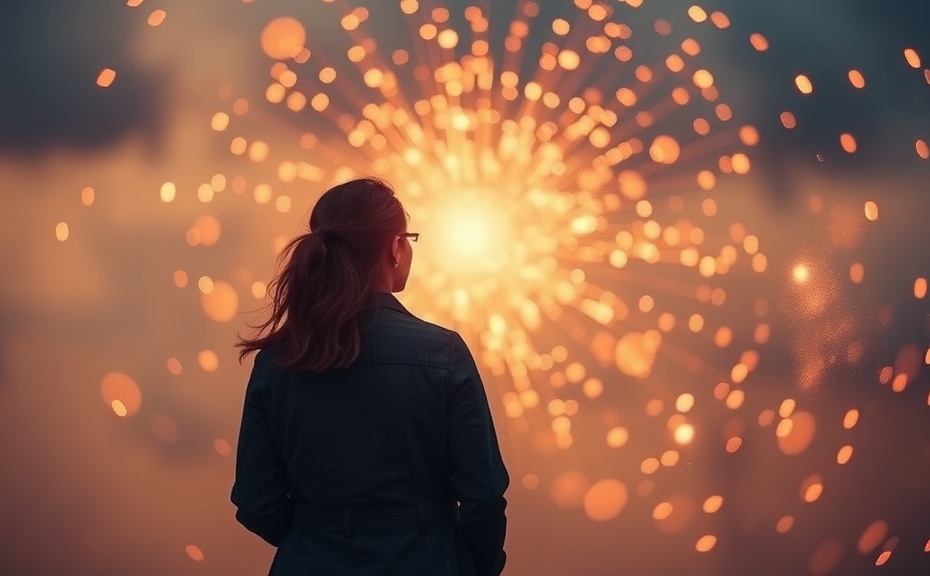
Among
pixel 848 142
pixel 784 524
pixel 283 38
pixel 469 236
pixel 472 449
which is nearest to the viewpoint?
pixel 472 449

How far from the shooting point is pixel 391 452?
170cm

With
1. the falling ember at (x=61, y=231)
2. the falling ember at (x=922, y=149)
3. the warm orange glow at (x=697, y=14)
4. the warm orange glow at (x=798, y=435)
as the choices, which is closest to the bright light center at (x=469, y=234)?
the warm orange glow at (x=697, y=14)

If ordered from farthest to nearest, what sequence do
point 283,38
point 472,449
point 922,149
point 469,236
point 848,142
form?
1. point 922,149
2. point 848,142
3. point 283,38
4. point 469,236
5. point 472,449

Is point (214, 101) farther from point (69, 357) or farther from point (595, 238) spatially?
point (595, 238)

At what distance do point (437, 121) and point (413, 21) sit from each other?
0.25m

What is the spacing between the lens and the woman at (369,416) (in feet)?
5.58

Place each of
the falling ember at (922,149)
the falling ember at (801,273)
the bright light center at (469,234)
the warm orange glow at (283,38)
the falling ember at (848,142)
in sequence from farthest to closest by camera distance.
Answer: the falling ember at (922,149) → the falling ember at (848,142) → the falling ember at (801,273) → the warm orange glow at (283,38) → the bright light center at (469,234)

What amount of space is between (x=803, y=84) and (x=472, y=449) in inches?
66.4

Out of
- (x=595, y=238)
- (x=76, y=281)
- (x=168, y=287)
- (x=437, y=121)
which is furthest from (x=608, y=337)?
(x=76, y=281)

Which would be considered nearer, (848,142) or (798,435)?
(798,435)

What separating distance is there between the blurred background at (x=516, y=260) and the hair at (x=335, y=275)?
0.86 meters

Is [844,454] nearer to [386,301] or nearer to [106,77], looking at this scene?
[386,301]

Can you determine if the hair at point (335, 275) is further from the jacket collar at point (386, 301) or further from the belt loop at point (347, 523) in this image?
the belt loop at point (347, 523)

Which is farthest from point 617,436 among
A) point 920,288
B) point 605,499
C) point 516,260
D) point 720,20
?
point 720,20
